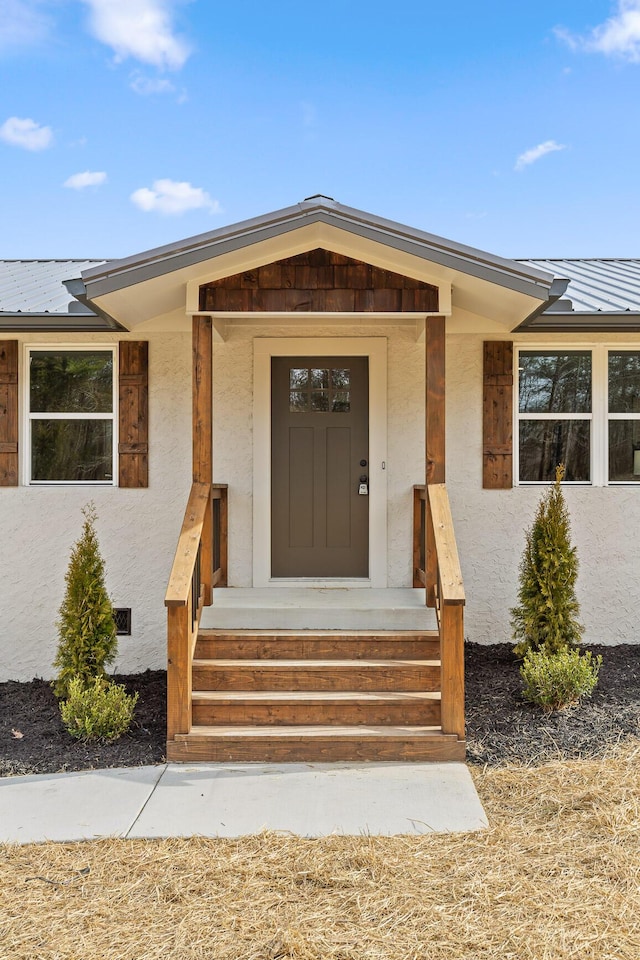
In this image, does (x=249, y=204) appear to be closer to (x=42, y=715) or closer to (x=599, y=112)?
(x=599, y=112)

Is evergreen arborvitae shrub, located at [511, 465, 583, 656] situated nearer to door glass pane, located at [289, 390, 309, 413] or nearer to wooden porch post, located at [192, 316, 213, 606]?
door glass pane, located at [289, 390, 309, 413]

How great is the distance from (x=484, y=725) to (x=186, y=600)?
86.7 inches

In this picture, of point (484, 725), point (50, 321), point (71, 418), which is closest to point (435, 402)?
point (484, 725)

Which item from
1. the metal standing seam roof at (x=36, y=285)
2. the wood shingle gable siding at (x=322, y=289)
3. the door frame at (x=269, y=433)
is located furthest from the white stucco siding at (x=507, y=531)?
the metal standing seam roof at (x=36, y=285)

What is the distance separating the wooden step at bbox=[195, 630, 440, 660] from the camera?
5.11 meters

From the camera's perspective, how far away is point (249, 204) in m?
22.8

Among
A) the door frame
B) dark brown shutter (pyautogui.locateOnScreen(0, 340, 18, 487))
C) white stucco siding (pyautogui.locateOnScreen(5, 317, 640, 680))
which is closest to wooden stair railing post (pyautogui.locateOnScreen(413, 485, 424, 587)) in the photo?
white stucco siding (pyautogui.locateOnScreen(5, 317, 640, 680))

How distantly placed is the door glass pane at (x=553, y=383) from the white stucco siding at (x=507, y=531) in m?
0.17

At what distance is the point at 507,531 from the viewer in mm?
6430

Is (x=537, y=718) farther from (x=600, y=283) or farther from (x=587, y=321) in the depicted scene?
(x=600, y=283)

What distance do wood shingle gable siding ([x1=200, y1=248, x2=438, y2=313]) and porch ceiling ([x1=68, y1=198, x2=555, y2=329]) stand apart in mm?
58

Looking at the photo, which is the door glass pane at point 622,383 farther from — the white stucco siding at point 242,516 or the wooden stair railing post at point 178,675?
the wooden stair railing post at point 178,675

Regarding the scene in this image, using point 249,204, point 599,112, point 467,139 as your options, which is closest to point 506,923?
point 599,112

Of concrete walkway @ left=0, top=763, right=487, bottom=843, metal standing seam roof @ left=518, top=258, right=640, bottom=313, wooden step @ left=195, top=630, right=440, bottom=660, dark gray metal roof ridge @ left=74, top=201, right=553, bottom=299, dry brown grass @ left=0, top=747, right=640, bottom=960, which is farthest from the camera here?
metal standing seam roof @ left=518, top=258, right=640, bottom=313
